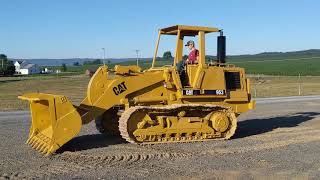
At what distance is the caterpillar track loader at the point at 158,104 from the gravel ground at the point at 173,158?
13.2 inches

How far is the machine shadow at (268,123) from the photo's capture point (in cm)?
1389

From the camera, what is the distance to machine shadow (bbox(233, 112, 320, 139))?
13.9 meters

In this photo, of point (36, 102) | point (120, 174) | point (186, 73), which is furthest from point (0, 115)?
point (120, 174)

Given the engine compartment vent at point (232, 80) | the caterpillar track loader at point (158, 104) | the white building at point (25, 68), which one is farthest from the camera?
the white building at point (25, 68)

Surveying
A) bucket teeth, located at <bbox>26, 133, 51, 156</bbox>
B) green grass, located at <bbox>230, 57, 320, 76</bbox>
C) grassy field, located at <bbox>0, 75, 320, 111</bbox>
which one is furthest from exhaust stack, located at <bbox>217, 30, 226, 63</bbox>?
green grass, located at <bbox>230, 57, 320, 76</bbox>

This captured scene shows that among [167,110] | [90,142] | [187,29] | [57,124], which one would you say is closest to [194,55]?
[187,29]

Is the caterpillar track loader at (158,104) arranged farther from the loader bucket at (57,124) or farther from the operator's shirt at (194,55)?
the operator's shirt at (194,55)

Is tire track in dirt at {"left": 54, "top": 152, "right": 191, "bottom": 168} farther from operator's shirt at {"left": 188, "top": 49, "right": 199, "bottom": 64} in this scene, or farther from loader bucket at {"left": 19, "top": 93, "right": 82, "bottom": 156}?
operator's shirt at {"left": 188, "top": 49, "right": 199, "bottom": 64}

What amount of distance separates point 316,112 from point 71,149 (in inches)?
461

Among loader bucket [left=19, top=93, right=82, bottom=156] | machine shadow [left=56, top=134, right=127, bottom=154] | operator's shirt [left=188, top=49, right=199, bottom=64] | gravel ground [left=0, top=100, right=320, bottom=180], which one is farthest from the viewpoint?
operator's shirt [left=188, top=49, right=199, bottom=64]

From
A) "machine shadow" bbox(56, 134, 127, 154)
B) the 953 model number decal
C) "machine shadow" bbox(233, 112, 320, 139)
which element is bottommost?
"machine shadow" bbox(233, 112, 320, 139)

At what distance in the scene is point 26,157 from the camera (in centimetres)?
1001

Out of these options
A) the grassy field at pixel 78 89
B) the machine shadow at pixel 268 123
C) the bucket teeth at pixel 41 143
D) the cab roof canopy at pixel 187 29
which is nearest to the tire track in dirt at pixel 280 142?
the machine shadow at pixel 268 123

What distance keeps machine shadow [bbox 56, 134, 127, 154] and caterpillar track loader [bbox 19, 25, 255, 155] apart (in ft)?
0.93
